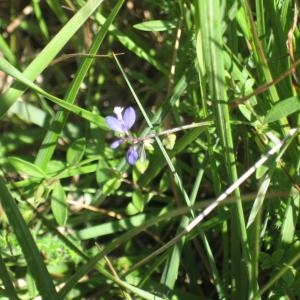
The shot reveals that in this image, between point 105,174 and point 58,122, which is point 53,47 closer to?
point 58,122

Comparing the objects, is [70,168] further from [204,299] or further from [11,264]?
[204,299]

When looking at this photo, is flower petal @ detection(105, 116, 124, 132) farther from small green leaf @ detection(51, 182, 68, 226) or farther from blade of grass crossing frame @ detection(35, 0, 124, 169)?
small green leaf @ detection(51, 182, 68, 226)

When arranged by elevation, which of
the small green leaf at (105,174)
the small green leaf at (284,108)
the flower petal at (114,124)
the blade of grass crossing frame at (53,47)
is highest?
the blade of grass crossing frame at (53,47)

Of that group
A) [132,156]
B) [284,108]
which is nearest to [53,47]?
[132,156]

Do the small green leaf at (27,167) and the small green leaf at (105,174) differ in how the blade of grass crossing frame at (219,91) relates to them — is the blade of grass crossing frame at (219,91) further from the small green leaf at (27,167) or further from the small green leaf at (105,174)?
the small green leaf at (27,167)

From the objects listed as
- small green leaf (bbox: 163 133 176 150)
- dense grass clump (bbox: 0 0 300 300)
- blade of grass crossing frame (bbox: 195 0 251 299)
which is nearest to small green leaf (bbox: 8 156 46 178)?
dense grass clump (bbox: 0 0 300 300)

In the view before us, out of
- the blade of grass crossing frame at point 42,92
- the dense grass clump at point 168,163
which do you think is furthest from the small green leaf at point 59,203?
the blade of grass crossing frame at point 42,92
